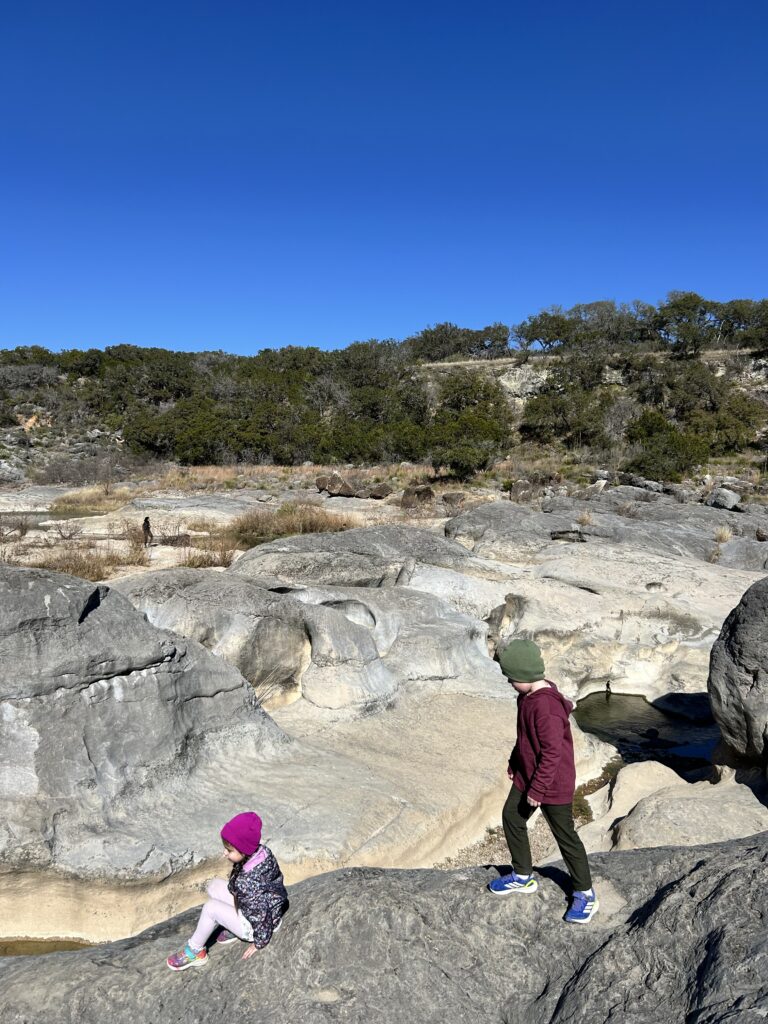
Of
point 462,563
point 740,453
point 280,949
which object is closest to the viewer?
point 280,949

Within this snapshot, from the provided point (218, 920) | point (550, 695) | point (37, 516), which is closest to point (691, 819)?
point (550, 695)

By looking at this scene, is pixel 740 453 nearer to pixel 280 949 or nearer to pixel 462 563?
pixel 462 563

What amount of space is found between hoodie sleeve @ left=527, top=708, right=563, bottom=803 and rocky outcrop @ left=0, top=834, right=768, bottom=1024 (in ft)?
1.57

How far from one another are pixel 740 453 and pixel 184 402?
112 feet

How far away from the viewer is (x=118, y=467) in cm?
3959

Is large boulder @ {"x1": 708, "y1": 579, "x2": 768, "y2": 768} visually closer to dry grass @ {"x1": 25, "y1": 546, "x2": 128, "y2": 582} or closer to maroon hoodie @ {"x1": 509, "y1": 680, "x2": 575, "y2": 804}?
maroon hoodie @ {"x1": 509, "y1": 680, "x2": 575, "y2": 804}

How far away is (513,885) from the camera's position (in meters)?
3.66

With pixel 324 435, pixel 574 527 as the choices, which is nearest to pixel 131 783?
pixel 574 527

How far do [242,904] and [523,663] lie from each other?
1.80 metres

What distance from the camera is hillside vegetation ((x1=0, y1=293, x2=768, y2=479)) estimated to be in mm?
40906

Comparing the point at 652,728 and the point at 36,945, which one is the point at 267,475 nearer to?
the point at 652,728

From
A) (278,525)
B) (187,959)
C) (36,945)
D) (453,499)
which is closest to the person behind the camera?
(187,959)

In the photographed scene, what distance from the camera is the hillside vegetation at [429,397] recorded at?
40906 millimetres

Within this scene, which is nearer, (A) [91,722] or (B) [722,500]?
(A) [91,722]
